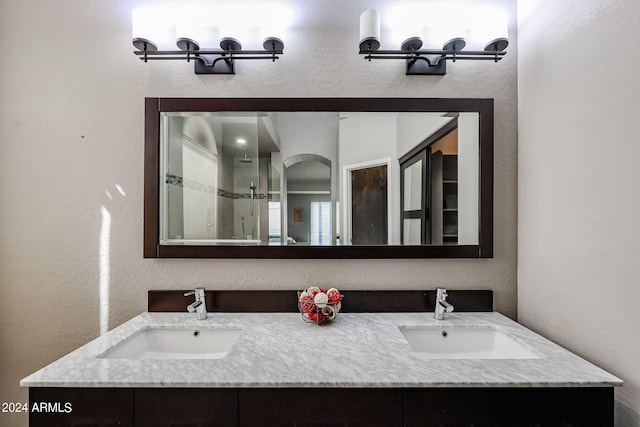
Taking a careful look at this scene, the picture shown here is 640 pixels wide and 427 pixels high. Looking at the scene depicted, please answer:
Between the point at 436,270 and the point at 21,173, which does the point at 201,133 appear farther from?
the point at 436,270

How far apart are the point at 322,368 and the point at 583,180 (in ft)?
3.55

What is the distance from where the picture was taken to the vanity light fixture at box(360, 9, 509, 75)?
125cm

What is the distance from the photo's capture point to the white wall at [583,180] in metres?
0.83

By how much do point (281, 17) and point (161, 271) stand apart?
1359 millimetres

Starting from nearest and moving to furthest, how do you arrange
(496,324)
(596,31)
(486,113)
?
(596,31) < (496,324) < (486,113)

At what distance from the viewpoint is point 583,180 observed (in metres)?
0.98

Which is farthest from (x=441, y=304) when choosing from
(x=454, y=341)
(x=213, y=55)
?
(x=213, y=55)

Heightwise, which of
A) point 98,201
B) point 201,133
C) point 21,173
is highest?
point 201,133

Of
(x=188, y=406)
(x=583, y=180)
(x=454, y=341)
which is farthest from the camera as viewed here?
(x=454, y=341)

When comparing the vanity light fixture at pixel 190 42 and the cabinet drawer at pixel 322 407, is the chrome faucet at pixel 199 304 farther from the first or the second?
the vanity light fixture at pixel 190 42

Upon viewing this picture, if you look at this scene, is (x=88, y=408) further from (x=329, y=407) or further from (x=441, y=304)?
(x=441, y=304)

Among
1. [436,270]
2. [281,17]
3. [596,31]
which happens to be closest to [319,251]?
[436,270]

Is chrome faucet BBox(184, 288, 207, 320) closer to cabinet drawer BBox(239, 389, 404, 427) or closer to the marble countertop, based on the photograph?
the marble countertop

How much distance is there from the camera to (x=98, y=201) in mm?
1363
